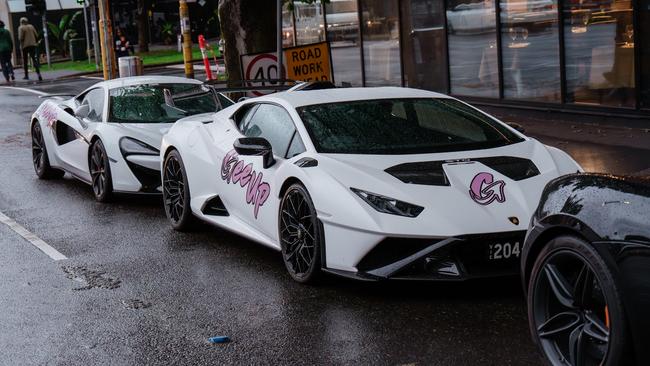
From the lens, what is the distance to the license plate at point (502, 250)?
6496 millimetres

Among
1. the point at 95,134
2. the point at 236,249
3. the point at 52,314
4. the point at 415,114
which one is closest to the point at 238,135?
→ the point at 236,249

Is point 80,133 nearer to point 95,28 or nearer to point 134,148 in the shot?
point 134,148

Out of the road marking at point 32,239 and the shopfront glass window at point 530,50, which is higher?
the shopfront glass window at point 530,50

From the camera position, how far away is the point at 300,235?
7266mm

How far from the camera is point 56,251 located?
902 cm

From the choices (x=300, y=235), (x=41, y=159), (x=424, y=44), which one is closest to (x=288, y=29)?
(x=424, y=44)

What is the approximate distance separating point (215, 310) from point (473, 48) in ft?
38.0

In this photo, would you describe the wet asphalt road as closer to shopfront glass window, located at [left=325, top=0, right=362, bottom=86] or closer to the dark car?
the dark car

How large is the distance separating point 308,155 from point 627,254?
3.46 m

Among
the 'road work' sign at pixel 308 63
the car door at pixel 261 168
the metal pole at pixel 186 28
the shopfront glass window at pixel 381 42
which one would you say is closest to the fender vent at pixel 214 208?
the car door at pixel 261 168

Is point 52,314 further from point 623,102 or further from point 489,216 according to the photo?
point 623,102

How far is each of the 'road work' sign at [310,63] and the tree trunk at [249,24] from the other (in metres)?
2.36

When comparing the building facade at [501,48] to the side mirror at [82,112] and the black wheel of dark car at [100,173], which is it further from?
the black wheel of dark car at [100,173]

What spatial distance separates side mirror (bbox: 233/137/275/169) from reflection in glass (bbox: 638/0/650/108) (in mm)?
7664
